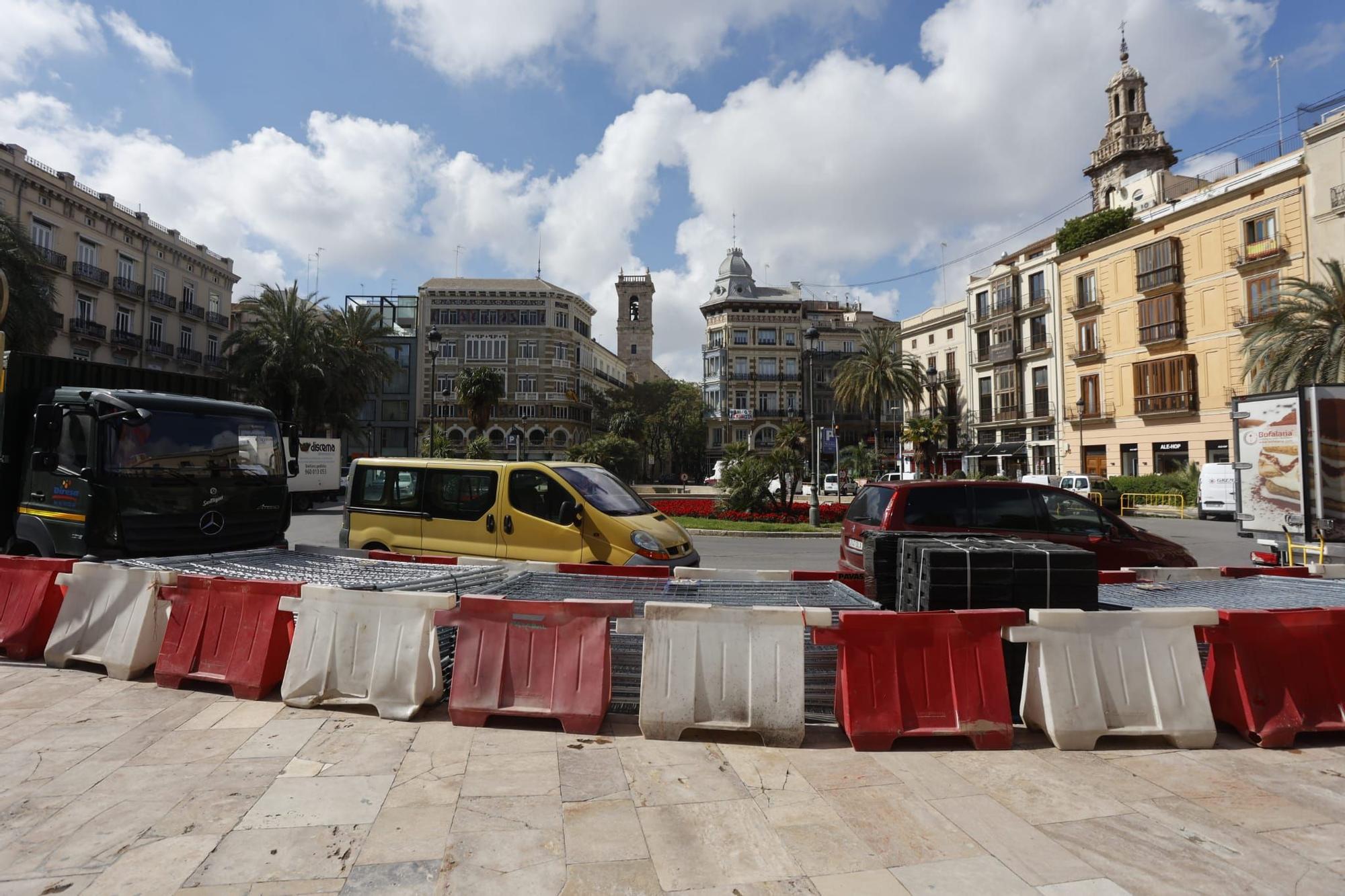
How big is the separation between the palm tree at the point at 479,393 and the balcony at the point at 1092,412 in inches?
1568

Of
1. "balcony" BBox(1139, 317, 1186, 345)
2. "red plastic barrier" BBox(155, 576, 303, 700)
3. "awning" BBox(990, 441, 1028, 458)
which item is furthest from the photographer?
"awning" BBox(990, 441, 1028, 458)

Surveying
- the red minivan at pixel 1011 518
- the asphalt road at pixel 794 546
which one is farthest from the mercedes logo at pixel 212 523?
the red minivan at pixel 1011 518

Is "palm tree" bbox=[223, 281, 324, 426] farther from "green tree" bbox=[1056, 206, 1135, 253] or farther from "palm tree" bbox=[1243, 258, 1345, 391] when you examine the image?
"green tree" bbox=[1056, 206, 1135, 253]

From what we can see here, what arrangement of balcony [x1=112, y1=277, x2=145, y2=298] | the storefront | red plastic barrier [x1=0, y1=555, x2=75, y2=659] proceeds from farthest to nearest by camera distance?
balcony [x1=112, y1=277, x2=145, y2=298], the storefront, red plastic barrier [x1=0, y1=555, x2=75, y2=659]

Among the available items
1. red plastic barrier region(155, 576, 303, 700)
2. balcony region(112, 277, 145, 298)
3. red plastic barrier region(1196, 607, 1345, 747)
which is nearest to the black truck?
red plastic barrier region(155, 576, 303, 700)

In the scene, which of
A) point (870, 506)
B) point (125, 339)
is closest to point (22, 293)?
point (125, 339)

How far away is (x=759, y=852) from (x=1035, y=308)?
5156cm

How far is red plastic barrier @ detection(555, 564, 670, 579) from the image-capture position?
670cm

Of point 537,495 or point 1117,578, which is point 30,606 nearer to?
point 537,495

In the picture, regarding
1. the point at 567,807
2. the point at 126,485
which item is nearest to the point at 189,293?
the point at 126,485

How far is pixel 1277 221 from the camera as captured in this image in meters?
31.0

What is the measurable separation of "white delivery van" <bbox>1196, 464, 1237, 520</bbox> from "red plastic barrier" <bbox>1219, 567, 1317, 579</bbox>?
2342 centimetres

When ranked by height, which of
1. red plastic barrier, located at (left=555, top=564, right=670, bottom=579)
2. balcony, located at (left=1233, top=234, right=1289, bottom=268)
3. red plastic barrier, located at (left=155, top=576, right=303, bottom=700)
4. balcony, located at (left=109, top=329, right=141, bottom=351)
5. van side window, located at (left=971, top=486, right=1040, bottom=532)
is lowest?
→ red plastic barrier, located at (left=155, top=576, right=303, bottom=700)

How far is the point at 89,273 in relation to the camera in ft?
121
